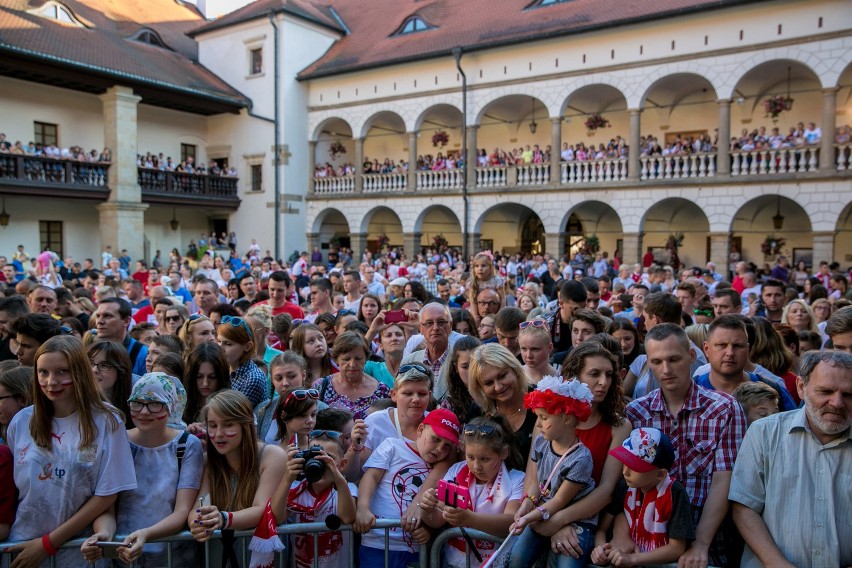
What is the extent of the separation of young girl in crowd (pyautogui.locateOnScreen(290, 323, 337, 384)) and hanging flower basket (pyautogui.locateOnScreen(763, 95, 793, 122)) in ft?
73.5

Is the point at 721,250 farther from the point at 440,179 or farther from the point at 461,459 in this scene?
the point at 461,459

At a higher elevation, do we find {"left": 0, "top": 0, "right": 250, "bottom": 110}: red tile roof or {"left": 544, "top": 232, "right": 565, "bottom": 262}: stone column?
{"left": 0, "top": 0, "right": 250, "bottom": 110}: red tile roof

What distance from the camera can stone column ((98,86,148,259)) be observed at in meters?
23.4

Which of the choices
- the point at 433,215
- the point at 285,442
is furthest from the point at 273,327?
the point at 433,215

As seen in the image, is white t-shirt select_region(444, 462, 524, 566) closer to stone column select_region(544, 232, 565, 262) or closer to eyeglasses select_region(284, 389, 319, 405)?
eyeglasses select_region(284, 389, 319, 405)

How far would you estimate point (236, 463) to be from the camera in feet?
11.4

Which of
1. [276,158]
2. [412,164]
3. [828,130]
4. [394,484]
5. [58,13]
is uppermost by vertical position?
[58,13]

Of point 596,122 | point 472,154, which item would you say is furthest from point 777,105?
point 472,154

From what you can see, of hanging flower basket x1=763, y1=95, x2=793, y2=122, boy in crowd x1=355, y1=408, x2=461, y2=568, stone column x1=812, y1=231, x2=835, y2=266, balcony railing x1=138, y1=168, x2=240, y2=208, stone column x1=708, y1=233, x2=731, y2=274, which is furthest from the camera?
balcony railing x1=138, y1=168, x2=240, y2=208

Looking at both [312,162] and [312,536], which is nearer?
[312,536]

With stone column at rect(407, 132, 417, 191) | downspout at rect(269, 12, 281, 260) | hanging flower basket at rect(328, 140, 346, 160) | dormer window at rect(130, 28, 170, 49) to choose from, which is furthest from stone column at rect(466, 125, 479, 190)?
dormer window at rect(130, 28, 170, 49)

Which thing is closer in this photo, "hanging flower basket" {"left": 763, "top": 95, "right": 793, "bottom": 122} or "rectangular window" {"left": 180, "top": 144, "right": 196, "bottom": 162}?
"hanging flower basket" {"left": 763, "top": 95, "right": 793, "bottom": 122}

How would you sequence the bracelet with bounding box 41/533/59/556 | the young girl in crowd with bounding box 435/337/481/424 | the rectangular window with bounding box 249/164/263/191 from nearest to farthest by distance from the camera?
1. the bracelet with bounding box 41/533/59/556
2. the young girl in crowd with bounding box 435/337/481/424
3. the rectangular window with bounding box 249/164/263/191

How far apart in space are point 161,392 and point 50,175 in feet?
72.2
